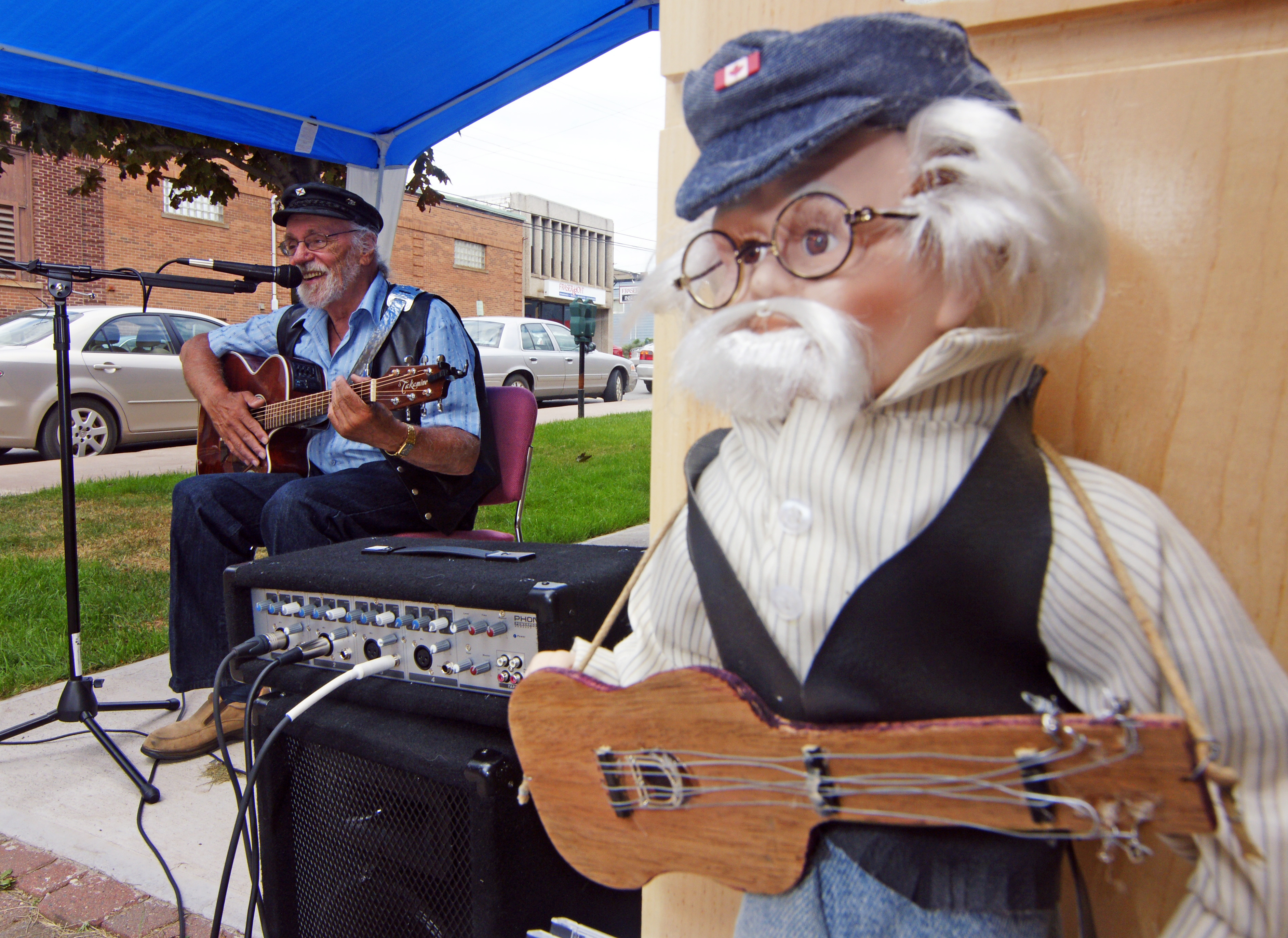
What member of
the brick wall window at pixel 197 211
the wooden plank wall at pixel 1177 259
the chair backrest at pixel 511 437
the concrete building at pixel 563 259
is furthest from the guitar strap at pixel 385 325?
the concrete building at pixel 563 259

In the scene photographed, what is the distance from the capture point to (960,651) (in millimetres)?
752

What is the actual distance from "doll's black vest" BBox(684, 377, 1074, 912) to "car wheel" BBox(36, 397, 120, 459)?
784 cm

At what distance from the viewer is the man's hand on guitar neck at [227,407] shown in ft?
8.48

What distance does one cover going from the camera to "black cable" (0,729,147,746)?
90.6 inches

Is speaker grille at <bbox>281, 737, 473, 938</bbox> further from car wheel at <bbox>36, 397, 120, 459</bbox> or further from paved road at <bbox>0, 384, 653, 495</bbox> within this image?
car wheel at <bbox>36, 397, 120, 459</bbox>

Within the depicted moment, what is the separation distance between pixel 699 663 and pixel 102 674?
2.68 meters

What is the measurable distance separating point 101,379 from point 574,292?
2634 centimetres

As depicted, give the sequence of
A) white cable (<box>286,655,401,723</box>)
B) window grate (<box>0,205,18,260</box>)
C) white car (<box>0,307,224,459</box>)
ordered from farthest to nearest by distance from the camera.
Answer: window grate (<box>0,205,18,260</box>), white car (<box>0,307,224,459</box>), white cable (<box>286,655,401,723</box>)

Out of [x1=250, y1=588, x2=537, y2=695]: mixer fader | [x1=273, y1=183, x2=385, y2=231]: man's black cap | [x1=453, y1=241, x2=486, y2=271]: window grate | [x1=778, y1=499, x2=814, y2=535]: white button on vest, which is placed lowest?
[x1=250, y1=588, x2=537, y2=695]: mixer fader

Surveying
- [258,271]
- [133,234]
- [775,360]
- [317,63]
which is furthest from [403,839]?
[133,234]

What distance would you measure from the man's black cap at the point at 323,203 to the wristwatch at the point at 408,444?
84 cm

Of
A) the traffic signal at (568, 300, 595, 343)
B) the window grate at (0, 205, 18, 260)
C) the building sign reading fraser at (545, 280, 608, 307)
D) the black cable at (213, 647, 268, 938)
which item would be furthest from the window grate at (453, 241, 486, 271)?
the black cable at (213, 647, 268, 938)

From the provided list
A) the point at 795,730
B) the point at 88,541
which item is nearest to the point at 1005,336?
the point at 795,730

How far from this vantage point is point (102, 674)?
2795 millimetres
